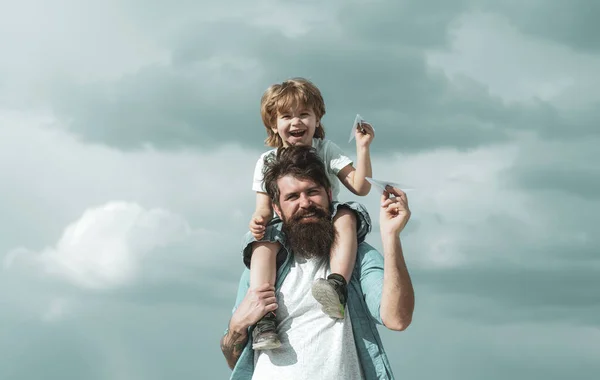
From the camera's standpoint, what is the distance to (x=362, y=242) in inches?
287

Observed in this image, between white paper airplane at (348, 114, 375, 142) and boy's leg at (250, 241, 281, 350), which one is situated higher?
white paper airplane at (348, 114, 375, 142)

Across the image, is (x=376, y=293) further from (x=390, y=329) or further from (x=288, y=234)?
(x=288, y=234)

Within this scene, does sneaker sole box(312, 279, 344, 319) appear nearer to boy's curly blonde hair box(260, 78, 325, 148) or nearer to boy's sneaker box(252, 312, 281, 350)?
boy's sneaker box(252, 312, 281, 350)

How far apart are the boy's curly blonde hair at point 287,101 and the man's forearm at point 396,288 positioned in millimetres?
2593

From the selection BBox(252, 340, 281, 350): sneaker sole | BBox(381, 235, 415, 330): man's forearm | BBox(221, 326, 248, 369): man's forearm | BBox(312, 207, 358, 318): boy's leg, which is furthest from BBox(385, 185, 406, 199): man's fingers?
BBox(221, 326, 248, 369): man's forearm

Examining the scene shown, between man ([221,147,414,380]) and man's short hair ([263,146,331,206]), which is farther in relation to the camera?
man's short hair ([263,146,331,206])

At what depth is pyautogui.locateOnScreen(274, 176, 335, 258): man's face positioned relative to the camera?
6934 millimetres

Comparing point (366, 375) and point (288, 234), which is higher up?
point (288, 234)

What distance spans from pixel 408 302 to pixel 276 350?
127cm

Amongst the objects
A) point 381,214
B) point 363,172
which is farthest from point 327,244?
point 363,172

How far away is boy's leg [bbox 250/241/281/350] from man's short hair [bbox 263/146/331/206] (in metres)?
0.48

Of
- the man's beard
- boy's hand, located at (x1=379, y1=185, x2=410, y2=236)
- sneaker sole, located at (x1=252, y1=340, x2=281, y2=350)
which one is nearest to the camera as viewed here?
boy's hand, located at (x1=379, y1=185, x2=410, y2=236)

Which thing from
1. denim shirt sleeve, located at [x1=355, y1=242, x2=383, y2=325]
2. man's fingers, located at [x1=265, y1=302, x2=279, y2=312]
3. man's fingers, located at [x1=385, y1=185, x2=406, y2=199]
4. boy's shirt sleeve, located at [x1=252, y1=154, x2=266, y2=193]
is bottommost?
man's fingers, located at [x1=265, y1=302, x2=279, y2=312]

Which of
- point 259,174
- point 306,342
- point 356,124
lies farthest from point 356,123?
point 306,342
